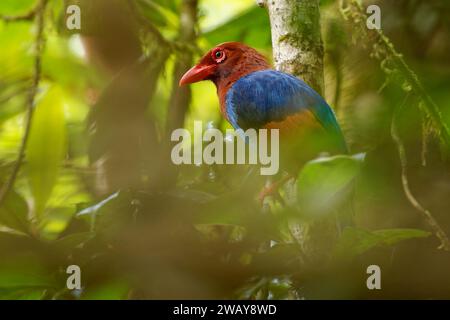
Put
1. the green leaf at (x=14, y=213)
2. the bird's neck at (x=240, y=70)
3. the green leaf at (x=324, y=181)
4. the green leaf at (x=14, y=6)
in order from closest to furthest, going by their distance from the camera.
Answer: the green leaf at (x=324, y=181) → the green leaf at (x=14, y=213) → the bird's neck at (x=240, y=70) → the green leaf at (x=14, y=6)

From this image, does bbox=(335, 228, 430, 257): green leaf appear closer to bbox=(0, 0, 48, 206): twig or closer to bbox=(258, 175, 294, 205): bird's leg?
bbox=(258, 175, 294, 205): bird's leg

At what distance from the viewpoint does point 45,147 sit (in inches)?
39.7

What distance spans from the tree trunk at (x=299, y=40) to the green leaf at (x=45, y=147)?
0.38 meters

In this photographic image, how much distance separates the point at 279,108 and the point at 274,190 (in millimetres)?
161

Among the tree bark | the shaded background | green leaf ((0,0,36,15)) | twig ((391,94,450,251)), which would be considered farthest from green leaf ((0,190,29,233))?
green leaf ((0,0,36,15))

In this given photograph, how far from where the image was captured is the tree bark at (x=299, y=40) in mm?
900

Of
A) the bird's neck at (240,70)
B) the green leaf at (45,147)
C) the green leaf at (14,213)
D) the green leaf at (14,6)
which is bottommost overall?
the green leaf at (14,213)

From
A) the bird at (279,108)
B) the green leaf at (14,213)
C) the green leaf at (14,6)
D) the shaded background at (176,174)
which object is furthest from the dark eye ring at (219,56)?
the green leaf at (14,6)

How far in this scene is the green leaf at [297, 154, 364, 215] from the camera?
0.65m

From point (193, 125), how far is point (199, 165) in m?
0.27

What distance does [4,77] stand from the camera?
4.50ft

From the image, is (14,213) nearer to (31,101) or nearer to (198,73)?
(31,101)

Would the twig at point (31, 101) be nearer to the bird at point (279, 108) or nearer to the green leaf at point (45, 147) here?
the green leaf at point (45, 147)

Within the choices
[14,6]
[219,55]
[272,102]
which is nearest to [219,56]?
[219,55]
